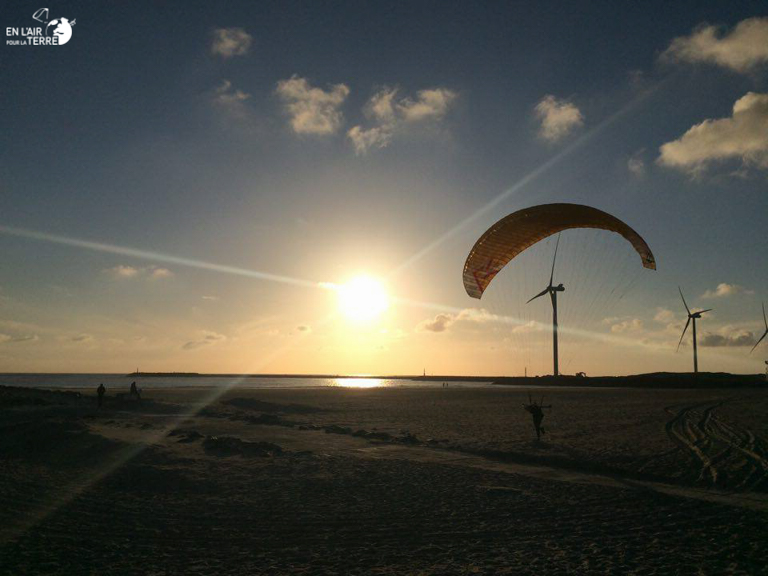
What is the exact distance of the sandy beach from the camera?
7125mm

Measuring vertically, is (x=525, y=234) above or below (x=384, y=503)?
above

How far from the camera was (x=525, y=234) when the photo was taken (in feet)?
59.1

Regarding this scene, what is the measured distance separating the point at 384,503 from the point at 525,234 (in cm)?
1125

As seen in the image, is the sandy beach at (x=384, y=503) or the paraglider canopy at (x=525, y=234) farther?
the paraglider canopy at (x=525, y=234)

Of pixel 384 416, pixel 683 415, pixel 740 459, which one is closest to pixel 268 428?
pixel 384 416

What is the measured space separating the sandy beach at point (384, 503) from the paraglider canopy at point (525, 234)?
6.12m

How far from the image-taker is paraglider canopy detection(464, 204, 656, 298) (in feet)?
54.9

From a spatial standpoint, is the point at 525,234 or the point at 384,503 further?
the point at 525,234

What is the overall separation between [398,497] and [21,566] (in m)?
6.49

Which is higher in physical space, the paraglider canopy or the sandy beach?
the paraglider canopy

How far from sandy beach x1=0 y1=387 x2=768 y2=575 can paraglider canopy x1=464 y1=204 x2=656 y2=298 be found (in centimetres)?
612

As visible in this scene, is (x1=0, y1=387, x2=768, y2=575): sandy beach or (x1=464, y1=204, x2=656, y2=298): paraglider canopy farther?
(x1=464, y1=204, x2=656, y2=298): paraglider canopy

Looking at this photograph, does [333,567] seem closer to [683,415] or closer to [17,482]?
[17,482]

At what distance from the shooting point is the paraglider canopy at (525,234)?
16719 millimetres
